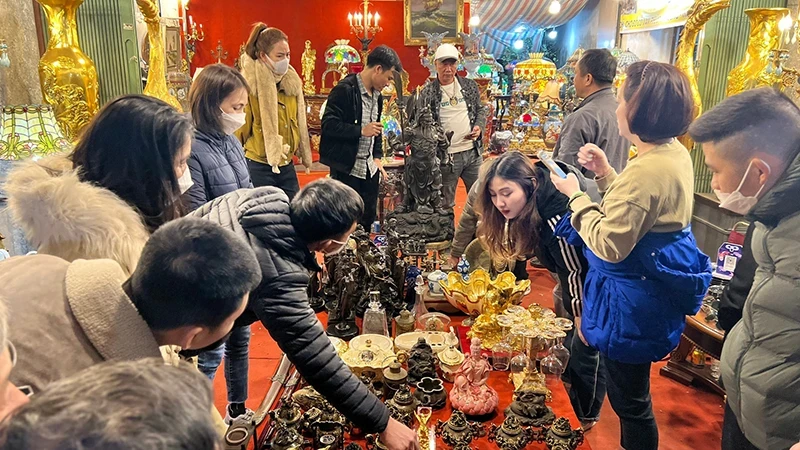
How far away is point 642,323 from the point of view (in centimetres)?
163

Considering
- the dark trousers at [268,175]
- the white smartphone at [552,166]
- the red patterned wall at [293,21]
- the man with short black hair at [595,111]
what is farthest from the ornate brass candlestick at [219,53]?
the white smartphone at [552,166]

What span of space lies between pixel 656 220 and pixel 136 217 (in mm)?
1353

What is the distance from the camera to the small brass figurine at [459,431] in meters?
1.61

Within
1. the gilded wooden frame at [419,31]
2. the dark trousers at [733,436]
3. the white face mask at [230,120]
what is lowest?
the dark trousers at [733,436]

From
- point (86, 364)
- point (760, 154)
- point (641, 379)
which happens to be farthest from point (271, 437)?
point (760, 154)

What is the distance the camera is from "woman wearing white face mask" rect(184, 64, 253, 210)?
2189mm

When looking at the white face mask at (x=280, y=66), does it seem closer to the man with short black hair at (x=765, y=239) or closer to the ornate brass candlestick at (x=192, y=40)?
the man with short black hair at (x=765, y=239)

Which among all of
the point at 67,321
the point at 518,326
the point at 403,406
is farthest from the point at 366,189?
the point at 67,321

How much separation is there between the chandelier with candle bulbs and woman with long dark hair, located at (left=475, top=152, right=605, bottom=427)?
6476 mm

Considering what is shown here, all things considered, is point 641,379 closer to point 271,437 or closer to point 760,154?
point 760,154

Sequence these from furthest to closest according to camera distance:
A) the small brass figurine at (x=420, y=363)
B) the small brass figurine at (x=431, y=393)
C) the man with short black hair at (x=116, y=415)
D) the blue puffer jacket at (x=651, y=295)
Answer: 1. the small brass figurine at (x=420, y=363)
2. the small brass figurine at (x=431, y=393)
3. the blue puffer jacket at (x=651, y=295)
4. the man with short black hair at (x=116, y=415)

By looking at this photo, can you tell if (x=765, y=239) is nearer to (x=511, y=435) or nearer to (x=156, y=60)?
(x=511, y=435)

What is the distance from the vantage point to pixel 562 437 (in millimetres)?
1620

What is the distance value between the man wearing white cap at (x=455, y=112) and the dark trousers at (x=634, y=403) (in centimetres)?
212
